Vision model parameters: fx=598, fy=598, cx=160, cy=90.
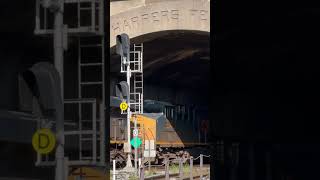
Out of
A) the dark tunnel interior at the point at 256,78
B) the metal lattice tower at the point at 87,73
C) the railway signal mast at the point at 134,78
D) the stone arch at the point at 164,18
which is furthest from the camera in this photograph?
the stone arch at the point at 164,18

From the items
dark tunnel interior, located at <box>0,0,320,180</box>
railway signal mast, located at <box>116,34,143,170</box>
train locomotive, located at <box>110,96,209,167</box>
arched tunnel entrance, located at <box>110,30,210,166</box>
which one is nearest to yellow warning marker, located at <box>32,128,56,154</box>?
dark tunnel interior, located at <box>0,0,320,180</box>

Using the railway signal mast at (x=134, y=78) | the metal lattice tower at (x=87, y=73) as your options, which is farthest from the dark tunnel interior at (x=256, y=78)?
the railway signal mast at (x=134, y=78)

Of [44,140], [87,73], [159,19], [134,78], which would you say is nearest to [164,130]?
[134,78]

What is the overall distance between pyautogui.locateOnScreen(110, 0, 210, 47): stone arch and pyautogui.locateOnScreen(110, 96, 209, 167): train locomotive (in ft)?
18.2

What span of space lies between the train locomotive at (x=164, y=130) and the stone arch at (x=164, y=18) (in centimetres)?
555

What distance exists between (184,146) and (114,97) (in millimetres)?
8948

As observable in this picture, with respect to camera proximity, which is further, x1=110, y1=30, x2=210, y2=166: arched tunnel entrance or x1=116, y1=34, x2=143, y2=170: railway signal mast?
x1=110, y1=30, x2=210, y2=166: arched tunnel entrance

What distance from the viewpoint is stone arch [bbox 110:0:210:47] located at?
36.8 metres

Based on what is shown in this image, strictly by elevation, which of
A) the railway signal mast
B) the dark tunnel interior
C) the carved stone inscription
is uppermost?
the carved stone inscription

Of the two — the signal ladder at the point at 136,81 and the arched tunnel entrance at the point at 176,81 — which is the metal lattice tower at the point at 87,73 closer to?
the signal ladder at the point at 136,81

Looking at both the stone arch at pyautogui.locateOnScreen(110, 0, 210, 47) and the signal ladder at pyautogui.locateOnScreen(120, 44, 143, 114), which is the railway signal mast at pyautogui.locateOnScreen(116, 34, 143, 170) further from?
the stone arch at pyautogui.locateOnScreen(110, 0, 210, 47)

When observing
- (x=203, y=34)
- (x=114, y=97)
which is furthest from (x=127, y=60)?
(x=203, y=34)

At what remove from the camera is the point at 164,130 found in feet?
128

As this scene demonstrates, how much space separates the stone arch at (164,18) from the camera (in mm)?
36812
